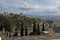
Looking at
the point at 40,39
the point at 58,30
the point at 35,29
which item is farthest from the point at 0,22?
the point at 40,39

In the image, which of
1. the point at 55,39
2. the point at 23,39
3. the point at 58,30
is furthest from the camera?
the point at 58,30

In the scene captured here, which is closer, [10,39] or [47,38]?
[47,38]

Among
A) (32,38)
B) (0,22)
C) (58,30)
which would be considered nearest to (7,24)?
(0,22)

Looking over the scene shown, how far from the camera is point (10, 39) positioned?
8.06m

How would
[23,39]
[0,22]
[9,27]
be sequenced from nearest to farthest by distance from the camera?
[23,39], [9,27], [0,22]

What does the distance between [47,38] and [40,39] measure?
1.27 feet

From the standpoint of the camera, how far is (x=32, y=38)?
25.2 ft

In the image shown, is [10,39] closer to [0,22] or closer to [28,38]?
[28,38]

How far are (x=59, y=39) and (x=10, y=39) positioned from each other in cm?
254

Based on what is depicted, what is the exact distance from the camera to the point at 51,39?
6.90m

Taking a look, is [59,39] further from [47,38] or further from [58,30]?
[58,30]

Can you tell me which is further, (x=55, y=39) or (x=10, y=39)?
(x=10, y=39)

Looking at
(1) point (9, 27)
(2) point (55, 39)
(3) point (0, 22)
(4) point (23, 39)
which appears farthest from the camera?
(3) point (0, 22)

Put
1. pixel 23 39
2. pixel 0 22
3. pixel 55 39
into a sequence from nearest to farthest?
1. pixel 55 39
2. pixel 23 39
3. pixel 0 22
